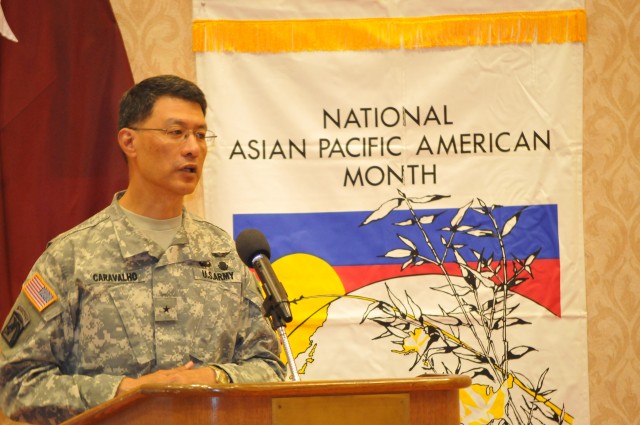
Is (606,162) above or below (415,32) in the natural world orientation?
below

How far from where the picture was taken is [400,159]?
348 cm

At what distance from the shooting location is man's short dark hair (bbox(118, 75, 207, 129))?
2.38 meters

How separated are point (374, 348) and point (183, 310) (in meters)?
1.33

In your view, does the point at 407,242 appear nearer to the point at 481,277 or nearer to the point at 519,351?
the point at 481,277

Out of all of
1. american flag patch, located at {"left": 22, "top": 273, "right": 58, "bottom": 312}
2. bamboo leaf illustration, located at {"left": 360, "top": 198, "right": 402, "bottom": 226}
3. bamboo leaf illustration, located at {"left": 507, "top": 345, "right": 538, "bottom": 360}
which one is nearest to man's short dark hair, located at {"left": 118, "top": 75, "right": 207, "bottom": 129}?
american flag patch, located at {"left": 22, "top": 273, "right": 58, "bottom": 312}

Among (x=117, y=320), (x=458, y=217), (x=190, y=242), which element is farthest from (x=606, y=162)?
(x=117, y=320)

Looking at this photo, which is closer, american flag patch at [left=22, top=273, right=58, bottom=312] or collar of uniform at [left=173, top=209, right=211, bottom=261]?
american flag patch at [left=22, top=273, right=58, bottom=312]

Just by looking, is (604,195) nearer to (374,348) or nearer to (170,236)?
(374,348)

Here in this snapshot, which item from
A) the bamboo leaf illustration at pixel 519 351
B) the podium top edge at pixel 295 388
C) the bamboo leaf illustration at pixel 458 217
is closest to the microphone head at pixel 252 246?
the podium top edge at pixel 295 388

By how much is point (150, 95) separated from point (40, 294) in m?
0.65

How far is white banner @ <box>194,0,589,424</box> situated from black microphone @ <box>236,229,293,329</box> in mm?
1446

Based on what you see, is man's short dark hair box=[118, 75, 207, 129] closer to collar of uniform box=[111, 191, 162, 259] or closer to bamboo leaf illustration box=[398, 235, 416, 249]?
collar of uniform box=[111, 191, 162, 259]

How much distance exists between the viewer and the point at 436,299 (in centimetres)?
344

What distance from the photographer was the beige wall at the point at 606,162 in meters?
3.48
